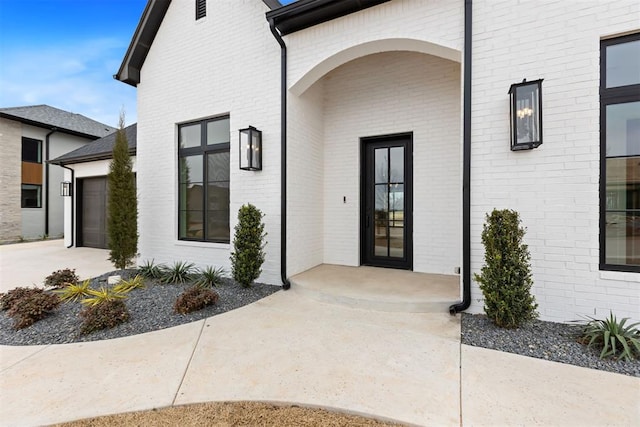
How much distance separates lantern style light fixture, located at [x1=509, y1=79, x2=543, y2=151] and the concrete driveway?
7.40 metres

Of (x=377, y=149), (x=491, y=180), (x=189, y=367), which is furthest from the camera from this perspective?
(x=377, y=149)

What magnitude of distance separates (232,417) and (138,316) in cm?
233

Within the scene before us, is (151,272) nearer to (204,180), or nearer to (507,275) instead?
(204,180)

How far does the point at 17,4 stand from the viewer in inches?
242

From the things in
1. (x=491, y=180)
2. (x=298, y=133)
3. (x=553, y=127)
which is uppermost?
(x=298, y=133)

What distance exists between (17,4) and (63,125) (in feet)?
30.4

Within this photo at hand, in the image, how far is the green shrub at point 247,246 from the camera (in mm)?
4398

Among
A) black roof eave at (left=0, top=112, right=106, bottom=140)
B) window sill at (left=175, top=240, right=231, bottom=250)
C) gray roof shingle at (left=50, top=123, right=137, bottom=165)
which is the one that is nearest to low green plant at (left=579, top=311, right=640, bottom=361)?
window sill at (left=175, top=240, right=231, bottom=250)

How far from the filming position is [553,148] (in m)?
3.13

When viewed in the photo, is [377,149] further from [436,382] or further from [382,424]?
[382,424]

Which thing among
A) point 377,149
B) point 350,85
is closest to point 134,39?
point 350,85

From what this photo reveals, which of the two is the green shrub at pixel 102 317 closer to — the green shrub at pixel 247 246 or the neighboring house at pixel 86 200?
the green shrub at pixel 247 246

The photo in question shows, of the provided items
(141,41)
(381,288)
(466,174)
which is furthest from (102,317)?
(141,41)

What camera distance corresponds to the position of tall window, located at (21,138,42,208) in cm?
1199
